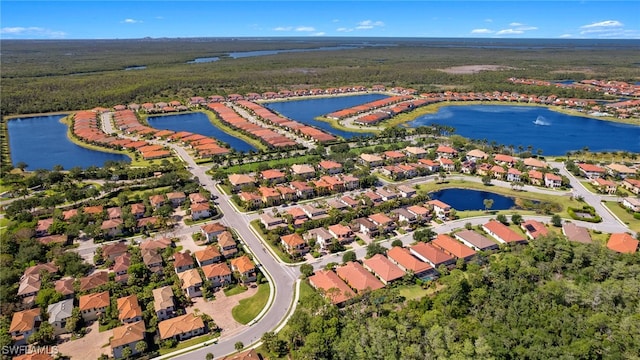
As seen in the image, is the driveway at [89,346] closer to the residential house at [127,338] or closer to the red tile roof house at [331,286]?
the residential house at [127,338]

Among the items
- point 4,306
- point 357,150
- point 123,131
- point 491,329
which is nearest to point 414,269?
point 491,329

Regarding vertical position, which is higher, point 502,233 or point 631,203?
point 631,203

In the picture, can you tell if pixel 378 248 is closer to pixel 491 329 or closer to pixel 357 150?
pixel 491 329

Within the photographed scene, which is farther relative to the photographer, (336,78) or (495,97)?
(336,78)

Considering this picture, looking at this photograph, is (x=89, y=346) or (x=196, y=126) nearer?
(x=89, y=346)

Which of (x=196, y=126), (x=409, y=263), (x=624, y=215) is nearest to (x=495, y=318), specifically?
(x=409, y=263)

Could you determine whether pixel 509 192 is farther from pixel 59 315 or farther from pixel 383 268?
pixel 59 315
